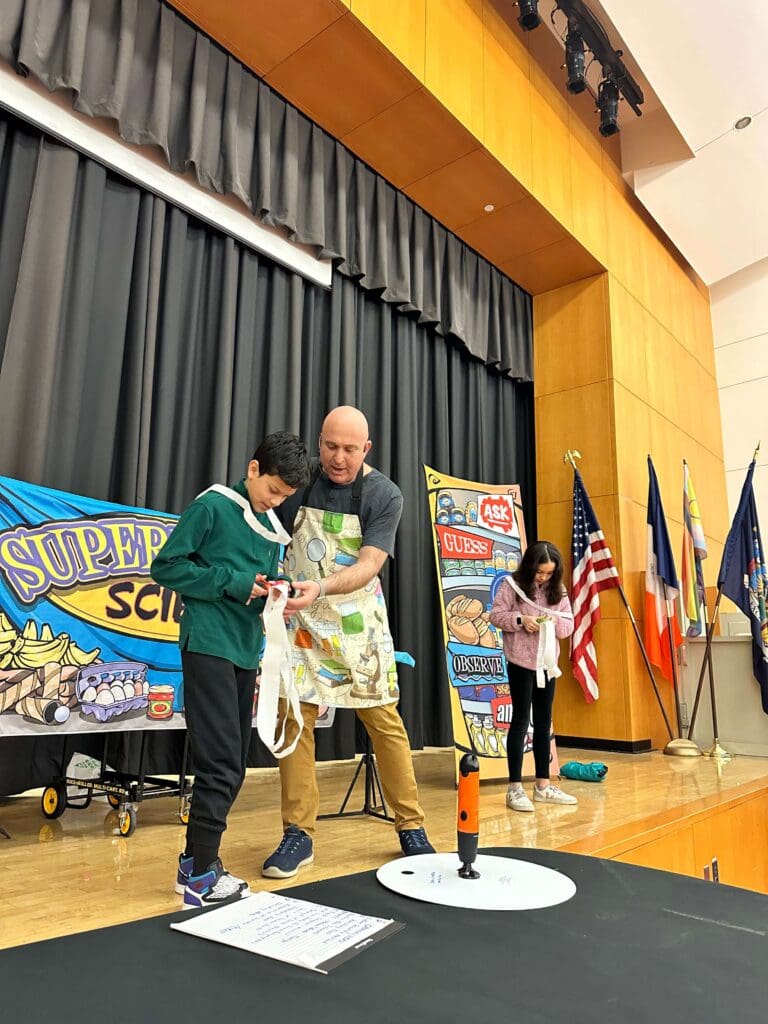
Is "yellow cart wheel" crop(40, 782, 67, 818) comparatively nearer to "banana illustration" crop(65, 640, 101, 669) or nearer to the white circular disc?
"banana illustration" crop(65, 640, 101, 669)

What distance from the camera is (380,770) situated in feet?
6.97

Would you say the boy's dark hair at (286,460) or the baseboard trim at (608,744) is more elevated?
the boy's dark hair at (286,460)

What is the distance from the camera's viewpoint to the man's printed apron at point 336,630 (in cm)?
206

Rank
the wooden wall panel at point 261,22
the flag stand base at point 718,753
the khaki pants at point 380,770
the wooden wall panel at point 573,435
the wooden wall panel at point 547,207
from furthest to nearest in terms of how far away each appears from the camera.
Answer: the wooden wall panel at point 573,435, the flag stand base at point 718,753, the wooden wall panel at point 547,207, the wooden wall panel at point 261,22, the khaki pants at point 380,770

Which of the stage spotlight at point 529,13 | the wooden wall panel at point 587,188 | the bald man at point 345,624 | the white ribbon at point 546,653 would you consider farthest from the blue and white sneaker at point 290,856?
the wooden wall panel at point 587,188

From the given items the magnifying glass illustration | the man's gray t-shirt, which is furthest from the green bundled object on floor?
the magnifying glass illustration

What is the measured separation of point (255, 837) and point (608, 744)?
3422 mm

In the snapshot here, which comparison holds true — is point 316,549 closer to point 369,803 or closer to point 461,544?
point 369,803

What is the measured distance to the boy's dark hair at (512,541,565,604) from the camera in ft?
10.6

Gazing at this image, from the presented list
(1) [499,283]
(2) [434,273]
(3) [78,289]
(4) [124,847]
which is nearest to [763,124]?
(1) [499,283]

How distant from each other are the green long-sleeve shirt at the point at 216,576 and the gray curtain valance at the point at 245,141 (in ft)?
7.55

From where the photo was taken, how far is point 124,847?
225 cm

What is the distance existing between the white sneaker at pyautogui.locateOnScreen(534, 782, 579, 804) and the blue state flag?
8.54 ft

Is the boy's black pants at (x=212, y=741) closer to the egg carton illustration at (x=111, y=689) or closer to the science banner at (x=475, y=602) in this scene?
the egg carton illustration at (x=111, y=689)
